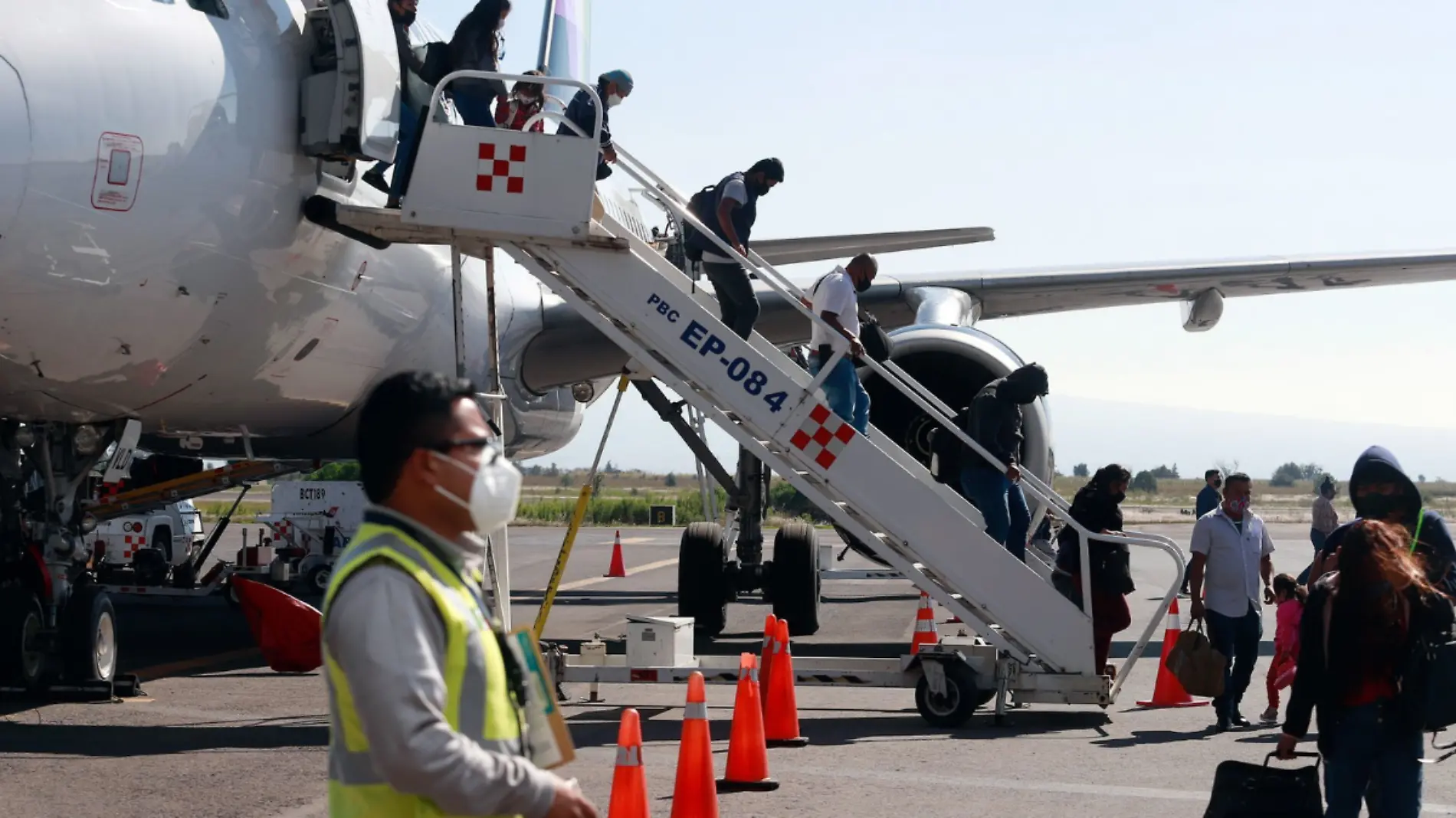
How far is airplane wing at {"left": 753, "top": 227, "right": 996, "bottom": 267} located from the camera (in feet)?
50.6

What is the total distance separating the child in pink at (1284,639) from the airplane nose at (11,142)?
274 inches

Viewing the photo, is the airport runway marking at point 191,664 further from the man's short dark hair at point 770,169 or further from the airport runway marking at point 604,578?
the airport runway marking at point 604,578

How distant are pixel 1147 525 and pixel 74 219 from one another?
1685 inches

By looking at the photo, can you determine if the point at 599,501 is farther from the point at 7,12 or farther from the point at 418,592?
the point at 418,592

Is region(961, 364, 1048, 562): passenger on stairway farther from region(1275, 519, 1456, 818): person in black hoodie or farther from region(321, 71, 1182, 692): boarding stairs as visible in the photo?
region(1275, 519, 1456, 818): person in black hoodie

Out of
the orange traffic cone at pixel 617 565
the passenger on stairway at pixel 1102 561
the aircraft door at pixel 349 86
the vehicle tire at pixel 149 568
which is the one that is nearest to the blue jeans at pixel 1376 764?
the passenger on stairway at pixel 1102 561

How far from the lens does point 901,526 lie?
911cm

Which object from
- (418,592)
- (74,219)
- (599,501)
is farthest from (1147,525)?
(418,592)

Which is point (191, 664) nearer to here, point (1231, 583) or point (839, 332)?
point (839, 332)

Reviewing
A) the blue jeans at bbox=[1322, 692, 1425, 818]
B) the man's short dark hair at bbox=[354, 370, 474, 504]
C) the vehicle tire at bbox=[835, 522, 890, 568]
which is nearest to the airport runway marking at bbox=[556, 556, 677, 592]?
the vehicle tire at bbox=[835, 522, 890, 568]

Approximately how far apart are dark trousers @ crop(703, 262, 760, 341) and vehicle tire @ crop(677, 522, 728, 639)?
16.6ft

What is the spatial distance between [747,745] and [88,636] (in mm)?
4312

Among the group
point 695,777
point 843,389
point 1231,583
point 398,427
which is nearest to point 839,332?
point 843,389

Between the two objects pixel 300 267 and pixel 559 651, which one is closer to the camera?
pixel 300 267
